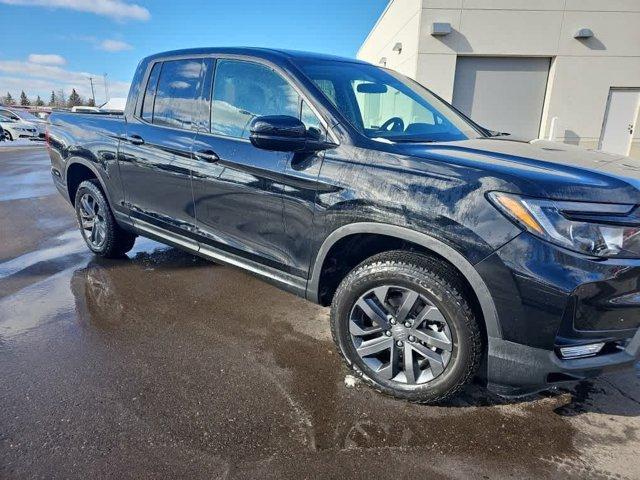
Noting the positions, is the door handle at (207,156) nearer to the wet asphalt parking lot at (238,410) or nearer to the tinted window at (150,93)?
the tinted window at (150,93)

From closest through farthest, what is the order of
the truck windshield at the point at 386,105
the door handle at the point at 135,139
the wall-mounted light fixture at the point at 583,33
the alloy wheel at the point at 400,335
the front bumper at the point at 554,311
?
the front bumper at the point at 554,311 < the alloy wheel at the point at 400,335 < the truck windshield at the point at 386,105 < the door handle at the point at 135,139 < the wall-mounted light fixture at the point at 583,33

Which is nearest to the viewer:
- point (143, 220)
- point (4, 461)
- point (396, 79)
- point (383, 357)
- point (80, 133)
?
point (4, 461)

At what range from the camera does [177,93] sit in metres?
3.45

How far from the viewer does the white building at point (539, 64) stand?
1178 cm

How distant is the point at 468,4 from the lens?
11.8 meters

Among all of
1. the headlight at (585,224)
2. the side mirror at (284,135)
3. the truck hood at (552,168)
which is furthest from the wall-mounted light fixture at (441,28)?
the headlight at (585,224)

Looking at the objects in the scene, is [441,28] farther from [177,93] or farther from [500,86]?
[177,93]

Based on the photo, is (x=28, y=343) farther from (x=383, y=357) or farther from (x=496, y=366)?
(x=496, y=366)

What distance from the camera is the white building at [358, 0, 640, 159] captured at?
1178cm

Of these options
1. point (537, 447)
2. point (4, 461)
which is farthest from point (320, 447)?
point (4, 461)

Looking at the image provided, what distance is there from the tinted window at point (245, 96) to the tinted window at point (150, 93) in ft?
2.74

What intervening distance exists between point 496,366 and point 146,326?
7.98 ft

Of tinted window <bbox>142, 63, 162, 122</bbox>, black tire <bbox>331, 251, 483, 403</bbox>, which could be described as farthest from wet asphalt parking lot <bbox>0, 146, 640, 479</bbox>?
tinted window <bbox>142, 63, 162, 122</bbox>

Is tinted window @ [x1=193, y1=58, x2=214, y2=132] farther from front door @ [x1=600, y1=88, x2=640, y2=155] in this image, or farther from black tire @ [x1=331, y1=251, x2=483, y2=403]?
front door @ [x1=600, y1=88, x2=640, y2=155]
